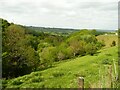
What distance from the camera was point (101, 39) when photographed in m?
109

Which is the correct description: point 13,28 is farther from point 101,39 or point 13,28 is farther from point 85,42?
point 101,39

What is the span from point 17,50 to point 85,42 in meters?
45.7

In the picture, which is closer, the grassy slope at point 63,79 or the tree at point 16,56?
the grassy slope at point 63,79

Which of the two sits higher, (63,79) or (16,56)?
(16,56)

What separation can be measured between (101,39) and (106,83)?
9783 centimetres

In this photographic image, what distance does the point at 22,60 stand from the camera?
4188cm

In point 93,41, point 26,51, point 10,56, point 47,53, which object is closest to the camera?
point 10,56

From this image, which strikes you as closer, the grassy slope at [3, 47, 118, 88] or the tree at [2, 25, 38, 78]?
the grassy slope at [3, 47, 118, 88]

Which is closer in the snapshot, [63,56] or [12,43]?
[12,43]

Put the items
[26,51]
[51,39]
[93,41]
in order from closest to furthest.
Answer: [26,51] → [93,41] → [51,39]

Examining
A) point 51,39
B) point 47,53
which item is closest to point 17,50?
point 47,53

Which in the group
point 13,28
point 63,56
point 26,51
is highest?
point 13,28

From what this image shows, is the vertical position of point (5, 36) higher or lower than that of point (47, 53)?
higher

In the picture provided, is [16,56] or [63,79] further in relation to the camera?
[16,56]
